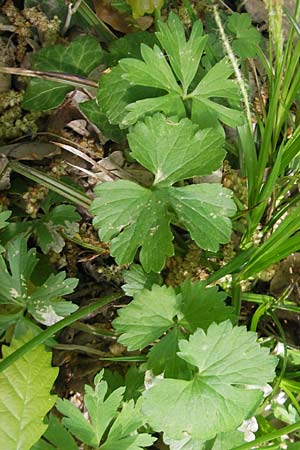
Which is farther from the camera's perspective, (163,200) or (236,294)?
(236,294)

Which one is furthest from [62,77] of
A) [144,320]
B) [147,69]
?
[144,320]

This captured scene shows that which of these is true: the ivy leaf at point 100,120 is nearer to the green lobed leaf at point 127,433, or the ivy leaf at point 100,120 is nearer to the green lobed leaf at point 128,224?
the green lobed leaf at point 128,224

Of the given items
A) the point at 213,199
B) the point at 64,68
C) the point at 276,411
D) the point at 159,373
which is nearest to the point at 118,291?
the point at 159,373

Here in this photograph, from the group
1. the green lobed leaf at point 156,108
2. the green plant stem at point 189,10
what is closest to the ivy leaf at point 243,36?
the green plant stem at point 189,10

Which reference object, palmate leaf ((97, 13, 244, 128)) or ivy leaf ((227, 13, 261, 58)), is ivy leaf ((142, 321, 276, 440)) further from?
ivy leaf ((227, 13, 261, 58))

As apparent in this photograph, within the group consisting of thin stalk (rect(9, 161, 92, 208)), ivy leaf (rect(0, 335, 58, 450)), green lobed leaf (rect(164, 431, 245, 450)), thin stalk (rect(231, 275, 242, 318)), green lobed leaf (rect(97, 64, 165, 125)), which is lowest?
green lobed leaf (rect(164, 431, 245, 450))

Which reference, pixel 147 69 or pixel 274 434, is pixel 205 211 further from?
pixel 274 434

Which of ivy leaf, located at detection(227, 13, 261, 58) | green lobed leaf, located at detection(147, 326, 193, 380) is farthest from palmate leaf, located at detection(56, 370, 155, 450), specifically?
ivy leaf, located at detection(227, 13, 261, 58)
